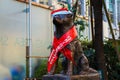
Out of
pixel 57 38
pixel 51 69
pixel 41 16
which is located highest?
pixel 41 16

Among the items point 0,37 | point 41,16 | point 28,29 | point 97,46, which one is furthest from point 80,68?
point 41,16

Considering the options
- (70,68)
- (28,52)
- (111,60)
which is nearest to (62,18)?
(70,68)

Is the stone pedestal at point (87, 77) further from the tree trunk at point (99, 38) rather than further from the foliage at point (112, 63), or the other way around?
the foliage at point (112, 63)

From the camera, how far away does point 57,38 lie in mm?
6328

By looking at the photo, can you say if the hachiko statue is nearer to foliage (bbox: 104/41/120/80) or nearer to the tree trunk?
the tree trunk

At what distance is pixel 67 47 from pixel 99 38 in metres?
3.30

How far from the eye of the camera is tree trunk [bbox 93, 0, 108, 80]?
9.22m

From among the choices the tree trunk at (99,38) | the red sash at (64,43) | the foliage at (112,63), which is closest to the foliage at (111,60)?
the foliage at (112,63)

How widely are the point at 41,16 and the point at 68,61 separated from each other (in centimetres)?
710

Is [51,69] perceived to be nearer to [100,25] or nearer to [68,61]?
[68,61]

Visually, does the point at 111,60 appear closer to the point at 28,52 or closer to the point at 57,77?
the point at 28,52

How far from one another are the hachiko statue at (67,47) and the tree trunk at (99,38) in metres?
2.83

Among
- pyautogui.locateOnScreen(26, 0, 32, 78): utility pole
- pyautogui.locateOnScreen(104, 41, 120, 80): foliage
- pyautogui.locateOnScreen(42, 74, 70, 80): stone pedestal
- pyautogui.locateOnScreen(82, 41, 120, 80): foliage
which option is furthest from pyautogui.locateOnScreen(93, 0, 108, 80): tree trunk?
pyautogui.locateOnScreen(42, 74, 70, 80): stone pedestal

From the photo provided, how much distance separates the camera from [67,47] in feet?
20.4
